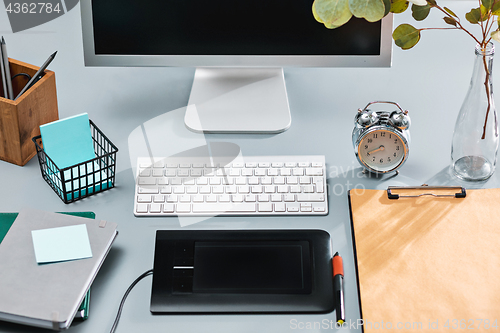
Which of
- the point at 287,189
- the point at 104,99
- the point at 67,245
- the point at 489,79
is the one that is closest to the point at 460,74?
the point at 489,79

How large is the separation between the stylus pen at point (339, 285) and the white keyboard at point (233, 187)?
0.12 metres

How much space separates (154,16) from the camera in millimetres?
1028

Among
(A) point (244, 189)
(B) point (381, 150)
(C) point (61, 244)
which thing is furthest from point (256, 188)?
(C) point (61, 244)

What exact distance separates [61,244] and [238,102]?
0.49 metres

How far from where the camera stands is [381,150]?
38.1 inches

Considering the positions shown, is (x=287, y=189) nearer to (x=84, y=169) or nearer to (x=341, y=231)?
(x=341, y=231)

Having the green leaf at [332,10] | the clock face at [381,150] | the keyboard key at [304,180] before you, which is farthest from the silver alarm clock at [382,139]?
the green leaf at [332,10]

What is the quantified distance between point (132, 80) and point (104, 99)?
0.10 meters

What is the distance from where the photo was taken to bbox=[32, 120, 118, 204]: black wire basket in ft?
3.07

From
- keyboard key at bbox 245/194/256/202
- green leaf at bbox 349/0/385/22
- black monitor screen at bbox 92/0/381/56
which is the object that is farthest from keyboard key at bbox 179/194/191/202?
green leaf at bbox 349/0/385/22

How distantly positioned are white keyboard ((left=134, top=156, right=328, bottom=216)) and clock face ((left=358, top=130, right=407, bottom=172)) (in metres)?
0.09

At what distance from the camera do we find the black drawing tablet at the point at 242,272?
2.55ft

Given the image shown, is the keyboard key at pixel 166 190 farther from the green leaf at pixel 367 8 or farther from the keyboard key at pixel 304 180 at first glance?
the green leaf at pixel 367 8

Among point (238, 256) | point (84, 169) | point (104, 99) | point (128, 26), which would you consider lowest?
point (238, 256)
